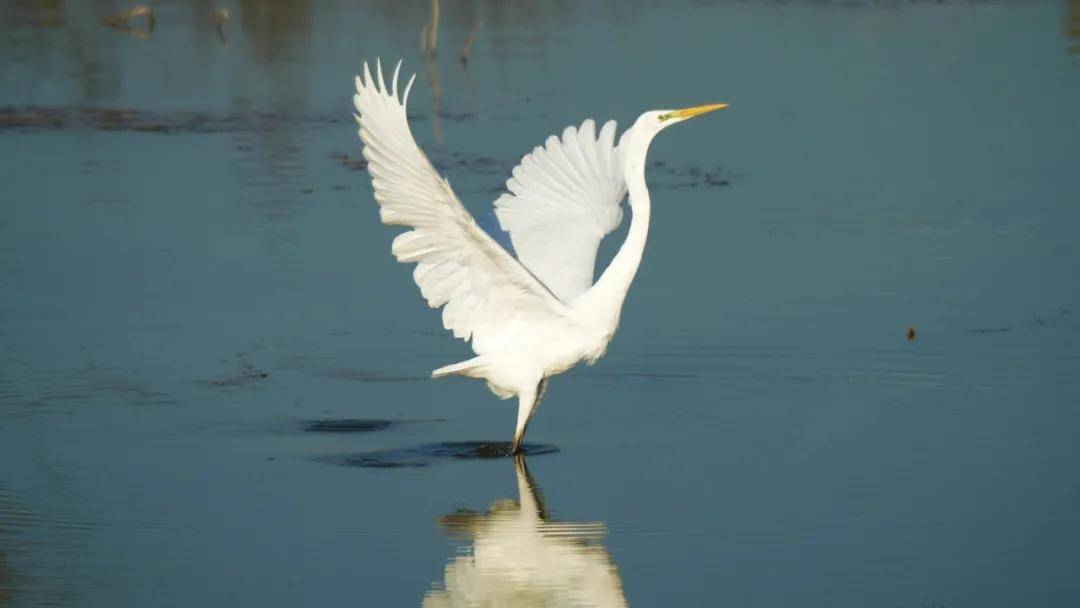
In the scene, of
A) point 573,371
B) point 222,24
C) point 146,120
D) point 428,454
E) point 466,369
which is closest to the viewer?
point 428,454

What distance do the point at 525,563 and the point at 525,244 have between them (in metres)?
2.80

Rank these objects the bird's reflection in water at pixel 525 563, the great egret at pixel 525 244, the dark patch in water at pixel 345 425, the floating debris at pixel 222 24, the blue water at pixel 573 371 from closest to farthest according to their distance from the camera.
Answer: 1. the bird's reflection in water at pixel 525 563
2. the blue water at pixel 573 371
3. the great egret at pixel 525 244
4. the dark patch in water at pixel 345 425
5. the floating debris at pixel 222 24

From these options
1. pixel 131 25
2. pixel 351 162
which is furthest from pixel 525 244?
pixel 131 25

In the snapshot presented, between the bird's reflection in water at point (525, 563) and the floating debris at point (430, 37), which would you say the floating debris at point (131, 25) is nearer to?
the floating debris at point (430, 37)

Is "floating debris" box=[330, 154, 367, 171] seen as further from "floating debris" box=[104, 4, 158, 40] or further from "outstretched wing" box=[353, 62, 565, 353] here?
"floating debris" box=[104, 4, 158, 40]

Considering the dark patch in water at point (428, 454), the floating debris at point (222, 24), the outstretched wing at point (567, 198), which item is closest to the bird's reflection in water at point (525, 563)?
the dark patch in water at point (428, 454)

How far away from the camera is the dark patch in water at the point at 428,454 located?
8781mm

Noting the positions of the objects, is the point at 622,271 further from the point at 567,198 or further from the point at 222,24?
the point at 222,24

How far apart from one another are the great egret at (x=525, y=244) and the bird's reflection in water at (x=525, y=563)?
0.95m

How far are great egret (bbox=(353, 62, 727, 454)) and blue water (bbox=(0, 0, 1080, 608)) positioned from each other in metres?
0.50

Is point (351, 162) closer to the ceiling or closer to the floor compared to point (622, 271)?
closer to the floor

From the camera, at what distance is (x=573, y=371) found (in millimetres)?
10781

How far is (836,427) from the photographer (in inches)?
365

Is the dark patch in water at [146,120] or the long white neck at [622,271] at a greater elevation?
the long white neck at [622,271]
